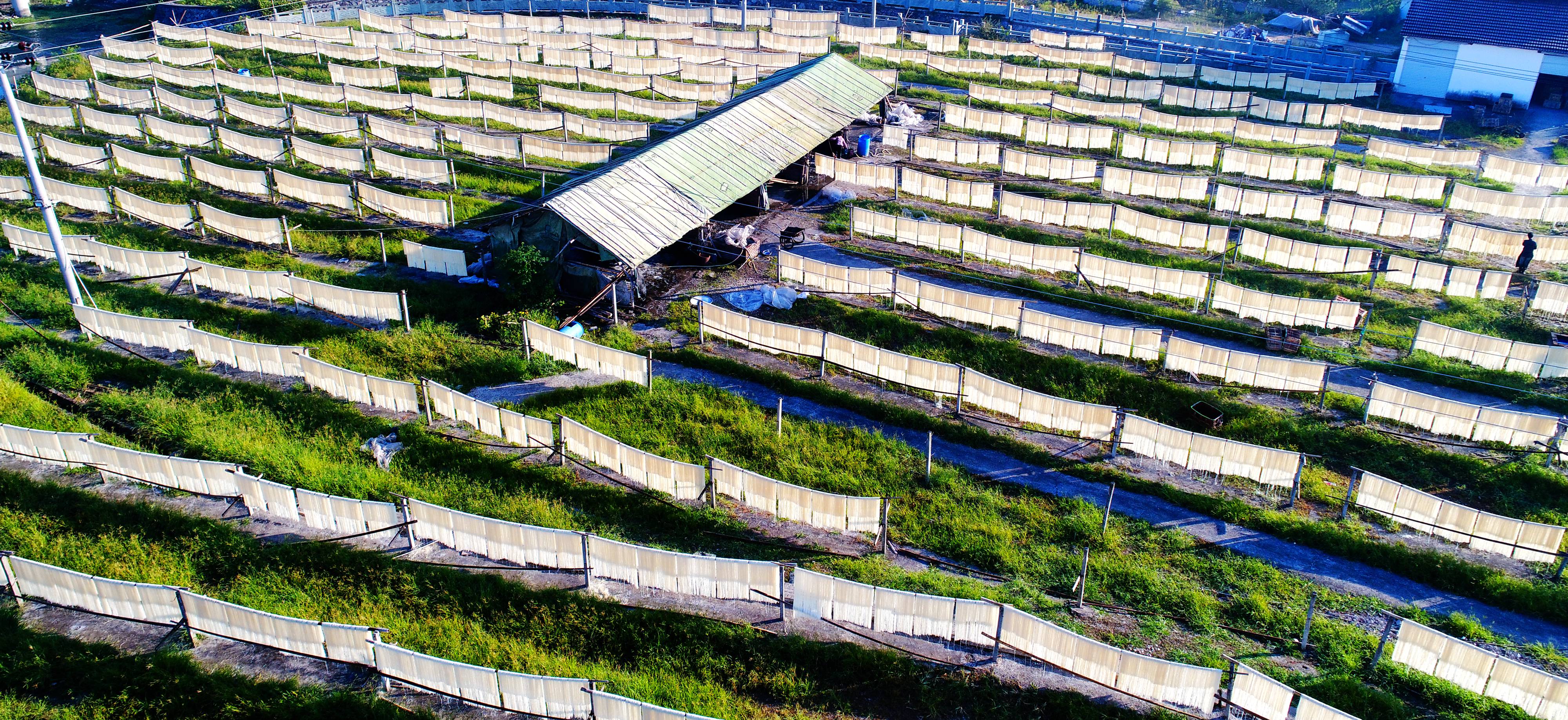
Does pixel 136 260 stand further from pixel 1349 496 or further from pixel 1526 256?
pixel 1526 256

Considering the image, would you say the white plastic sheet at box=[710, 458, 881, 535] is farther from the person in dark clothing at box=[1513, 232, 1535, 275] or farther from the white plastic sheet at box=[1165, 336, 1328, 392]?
the person in dark clothing at box=[1513, 232, 1535, 275]

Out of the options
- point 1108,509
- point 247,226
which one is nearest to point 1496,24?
point 1108,509

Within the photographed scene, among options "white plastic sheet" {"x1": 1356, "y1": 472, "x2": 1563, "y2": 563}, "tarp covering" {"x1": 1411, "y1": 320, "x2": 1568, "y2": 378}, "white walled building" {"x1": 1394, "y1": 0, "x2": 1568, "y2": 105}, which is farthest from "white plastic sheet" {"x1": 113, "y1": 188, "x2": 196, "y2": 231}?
"white walled building" {"x1": 1394, "y1": 0, "x2": 1568, "y2": 105}

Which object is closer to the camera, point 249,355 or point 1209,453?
point 1209,453

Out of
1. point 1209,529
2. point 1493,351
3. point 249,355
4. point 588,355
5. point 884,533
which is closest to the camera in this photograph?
point 884,533

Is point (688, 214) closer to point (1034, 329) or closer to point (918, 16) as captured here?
point (1034, 329)

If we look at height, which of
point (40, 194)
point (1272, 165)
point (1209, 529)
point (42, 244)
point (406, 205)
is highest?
point (40, 194)

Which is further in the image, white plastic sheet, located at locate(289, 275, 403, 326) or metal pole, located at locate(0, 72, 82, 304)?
white plastic sheet, located at locate(289, 275, 403, 326)
